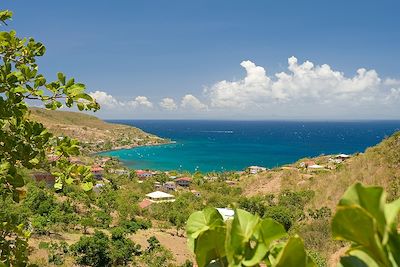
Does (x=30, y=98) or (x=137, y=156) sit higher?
(x=30, y=98)

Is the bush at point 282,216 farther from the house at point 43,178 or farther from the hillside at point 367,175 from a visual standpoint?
the house at point 43,178

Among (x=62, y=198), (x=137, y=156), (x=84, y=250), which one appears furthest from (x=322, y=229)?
(x=137, y=156)

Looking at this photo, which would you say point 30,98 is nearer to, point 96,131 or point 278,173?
point 278,173

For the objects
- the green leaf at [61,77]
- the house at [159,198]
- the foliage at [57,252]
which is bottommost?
the house at [159,198]

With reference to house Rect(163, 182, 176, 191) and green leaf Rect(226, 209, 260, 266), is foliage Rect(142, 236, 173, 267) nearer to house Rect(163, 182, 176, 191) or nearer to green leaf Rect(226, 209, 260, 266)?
green leaf Rect(226, 209, 260, 266)

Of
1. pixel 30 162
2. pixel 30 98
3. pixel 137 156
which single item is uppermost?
pixel 30 98

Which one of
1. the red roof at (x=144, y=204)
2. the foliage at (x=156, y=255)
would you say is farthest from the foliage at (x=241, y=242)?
the red roof at (x=144, y=204)
